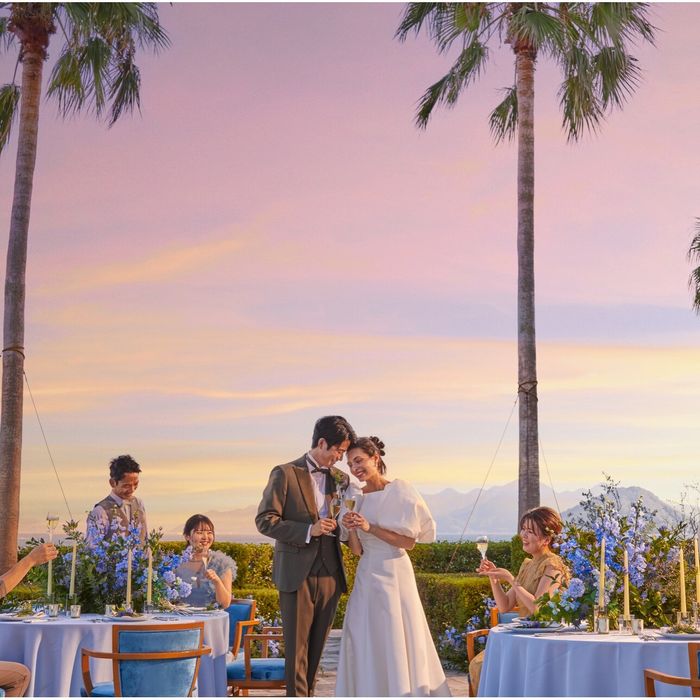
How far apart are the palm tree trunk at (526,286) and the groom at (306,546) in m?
6.25

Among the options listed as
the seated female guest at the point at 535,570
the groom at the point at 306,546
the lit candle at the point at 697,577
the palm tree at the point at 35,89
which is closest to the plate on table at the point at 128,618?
the groom at the point at 306,546

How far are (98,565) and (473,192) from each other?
9.63 m

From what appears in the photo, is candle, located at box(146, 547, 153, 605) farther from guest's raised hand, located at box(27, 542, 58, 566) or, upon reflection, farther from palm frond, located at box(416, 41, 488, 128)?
palm frond, located at box(416, 41, 488, 128)

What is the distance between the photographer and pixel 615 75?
13.5 metres

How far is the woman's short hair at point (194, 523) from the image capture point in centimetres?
763

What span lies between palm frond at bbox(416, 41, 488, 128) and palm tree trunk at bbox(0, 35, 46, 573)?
5.06 meters

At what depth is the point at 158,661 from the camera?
541 cm

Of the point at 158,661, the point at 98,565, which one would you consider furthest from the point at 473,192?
the point at 158,661

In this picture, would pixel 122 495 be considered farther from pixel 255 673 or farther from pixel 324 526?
pixel 324 526

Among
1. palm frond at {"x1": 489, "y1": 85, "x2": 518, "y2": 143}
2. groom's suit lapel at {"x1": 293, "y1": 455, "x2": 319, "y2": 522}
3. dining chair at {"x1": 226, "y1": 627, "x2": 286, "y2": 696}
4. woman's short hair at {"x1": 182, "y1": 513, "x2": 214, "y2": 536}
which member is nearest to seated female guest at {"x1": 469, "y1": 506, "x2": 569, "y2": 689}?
groom's suit lapel at {"x1": 293, "y1": 455, "x2": 319, "y2": 522}

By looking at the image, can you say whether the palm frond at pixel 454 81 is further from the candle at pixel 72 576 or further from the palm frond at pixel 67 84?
the candle at pixel 72 576

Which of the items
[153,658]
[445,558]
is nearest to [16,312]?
[445,558]

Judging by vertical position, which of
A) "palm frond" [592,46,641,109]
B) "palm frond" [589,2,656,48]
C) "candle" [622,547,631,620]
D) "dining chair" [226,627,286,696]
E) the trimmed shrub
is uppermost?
"palm frond" [589,2,656,48]

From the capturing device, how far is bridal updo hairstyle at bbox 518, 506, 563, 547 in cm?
641
